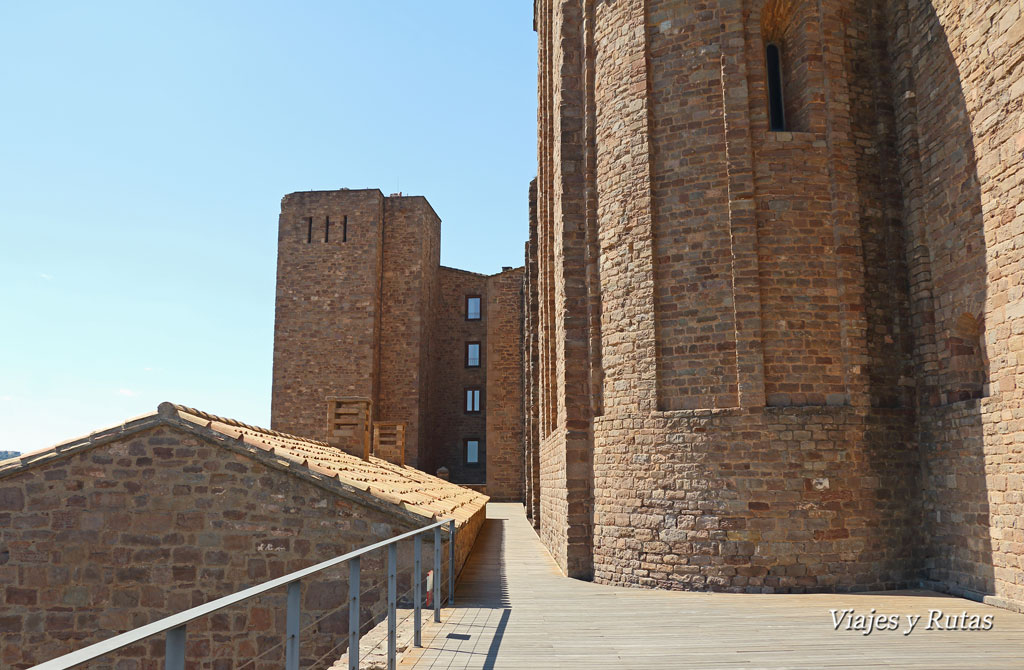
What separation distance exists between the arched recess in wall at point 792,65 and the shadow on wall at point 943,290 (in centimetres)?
122

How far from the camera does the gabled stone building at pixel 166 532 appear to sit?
8.39 meters

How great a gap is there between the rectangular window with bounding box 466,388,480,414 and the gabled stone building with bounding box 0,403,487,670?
2309cm

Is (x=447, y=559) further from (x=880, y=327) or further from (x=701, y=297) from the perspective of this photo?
(x=880, y=327)

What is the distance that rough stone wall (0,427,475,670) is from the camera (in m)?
8.40

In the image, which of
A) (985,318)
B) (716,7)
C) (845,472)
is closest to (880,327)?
(985,318)

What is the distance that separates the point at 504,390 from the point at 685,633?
859 inches

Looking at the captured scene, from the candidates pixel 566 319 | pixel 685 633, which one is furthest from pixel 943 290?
pixel 685 633

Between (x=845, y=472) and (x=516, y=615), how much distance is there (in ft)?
15.0

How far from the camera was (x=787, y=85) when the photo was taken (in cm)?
1065

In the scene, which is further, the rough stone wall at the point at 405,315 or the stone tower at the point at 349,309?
the rough stone wall at the point at 405,315

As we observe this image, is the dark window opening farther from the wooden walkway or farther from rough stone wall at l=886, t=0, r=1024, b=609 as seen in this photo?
rough stone wall at l=886, t=0, r=1024, b=609

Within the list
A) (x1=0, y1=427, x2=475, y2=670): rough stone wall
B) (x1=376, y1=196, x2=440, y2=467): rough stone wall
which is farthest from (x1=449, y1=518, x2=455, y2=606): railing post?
(x1=376, y1=196, x2=440, y2=467): rough stone wall

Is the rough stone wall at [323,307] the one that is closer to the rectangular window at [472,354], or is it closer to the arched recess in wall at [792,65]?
the rectangular window at [472,354]

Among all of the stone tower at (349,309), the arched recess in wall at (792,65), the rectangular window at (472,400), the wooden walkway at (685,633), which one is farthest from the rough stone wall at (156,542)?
the rectangular window at (472,400)
